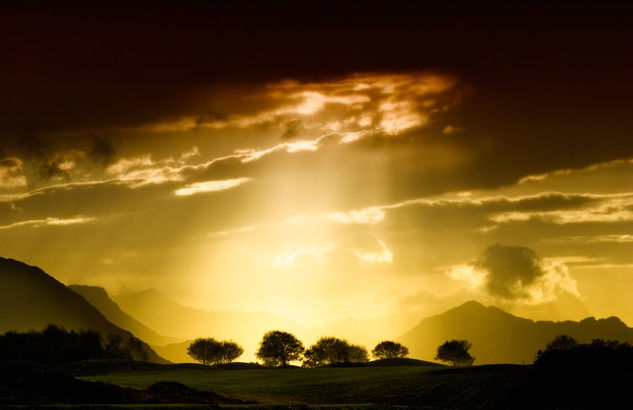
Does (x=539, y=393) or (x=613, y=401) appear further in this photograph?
(x=539, y=393)

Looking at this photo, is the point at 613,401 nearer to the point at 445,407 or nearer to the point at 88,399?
the point at 445,407

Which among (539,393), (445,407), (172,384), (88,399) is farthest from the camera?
(172,384)

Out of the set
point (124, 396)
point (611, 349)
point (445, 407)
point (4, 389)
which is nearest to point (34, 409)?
point (4, 389)

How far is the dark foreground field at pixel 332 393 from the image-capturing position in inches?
2520

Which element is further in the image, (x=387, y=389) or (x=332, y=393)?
(x=332, y=393)

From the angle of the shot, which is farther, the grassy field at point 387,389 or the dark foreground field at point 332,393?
the grassy field at point 387,389

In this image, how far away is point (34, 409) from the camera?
5375cm

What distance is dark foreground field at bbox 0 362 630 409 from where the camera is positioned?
6400cm

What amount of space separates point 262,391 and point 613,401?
54654 mm

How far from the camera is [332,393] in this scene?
9669cm

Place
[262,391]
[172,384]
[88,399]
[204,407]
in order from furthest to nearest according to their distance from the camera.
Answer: [262,391], [172,384], [88,399], [204,407]

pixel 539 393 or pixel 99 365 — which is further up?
pixel 99 365

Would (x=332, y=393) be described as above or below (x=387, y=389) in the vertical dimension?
below

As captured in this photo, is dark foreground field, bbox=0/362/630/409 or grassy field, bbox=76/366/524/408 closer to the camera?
dark foreground field, bbox=0/362/630/409
